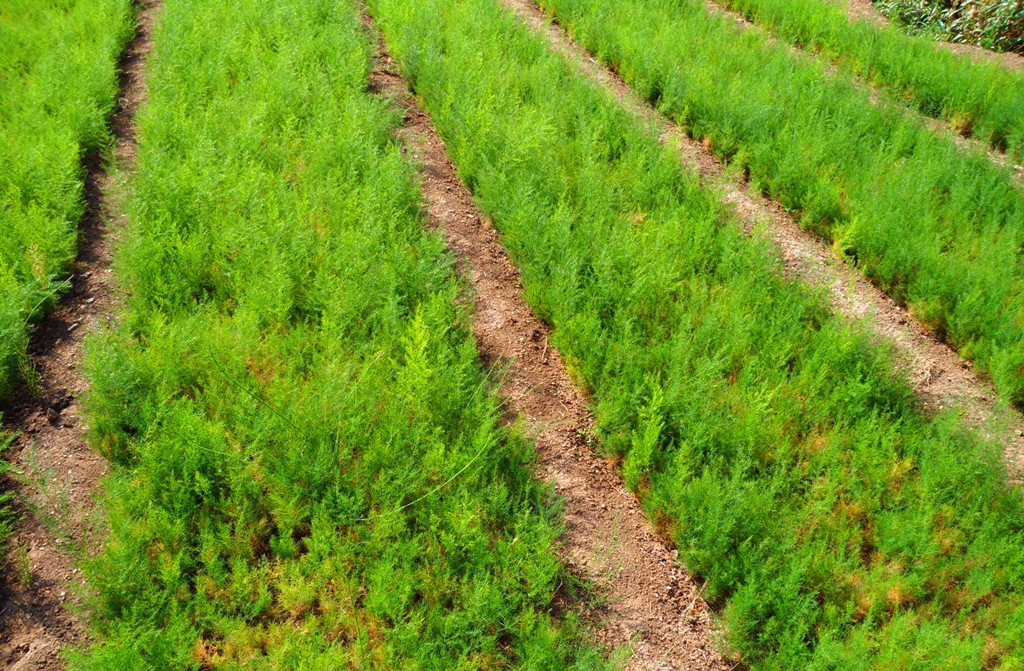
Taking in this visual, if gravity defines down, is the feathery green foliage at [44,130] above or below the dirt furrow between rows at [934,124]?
below

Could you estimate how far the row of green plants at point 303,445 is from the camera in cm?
313

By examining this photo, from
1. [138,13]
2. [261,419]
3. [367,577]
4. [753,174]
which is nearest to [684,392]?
[367,577]

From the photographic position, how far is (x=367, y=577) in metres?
3.33

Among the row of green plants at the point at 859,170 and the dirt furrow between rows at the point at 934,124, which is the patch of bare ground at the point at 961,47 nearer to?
the dirt furrow between rows at the point at 934,124

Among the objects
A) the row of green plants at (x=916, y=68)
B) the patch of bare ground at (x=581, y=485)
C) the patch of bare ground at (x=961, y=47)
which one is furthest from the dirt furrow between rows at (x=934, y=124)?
the patch of bare ground at (x=581, y=485)

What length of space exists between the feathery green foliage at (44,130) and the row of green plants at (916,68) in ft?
24.2

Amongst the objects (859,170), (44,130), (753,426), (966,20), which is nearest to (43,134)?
(44,130)

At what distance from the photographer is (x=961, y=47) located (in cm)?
898

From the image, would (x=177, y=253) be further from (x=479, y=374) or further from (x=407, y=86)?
(x=407, y=86)

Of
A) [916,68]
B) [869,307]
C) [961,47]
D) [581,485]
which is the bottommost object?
[581,485]

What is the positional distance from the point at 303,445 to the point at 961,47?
370 inches

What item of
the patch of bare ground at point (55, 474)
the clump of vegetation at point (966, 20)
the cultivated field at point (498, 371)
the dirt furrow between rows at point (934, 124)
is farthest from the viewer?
the clump of vegetation at point (966, 20)

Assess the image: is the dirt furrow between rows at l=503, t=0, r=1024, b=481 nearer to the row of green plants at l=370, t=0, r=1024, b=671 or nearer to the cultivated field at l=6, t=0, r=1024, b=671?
the cultivated field at l=6, t=0, r=1024, b=671

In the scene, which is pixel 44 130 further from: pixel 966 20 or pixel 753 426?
pixel 966 20
